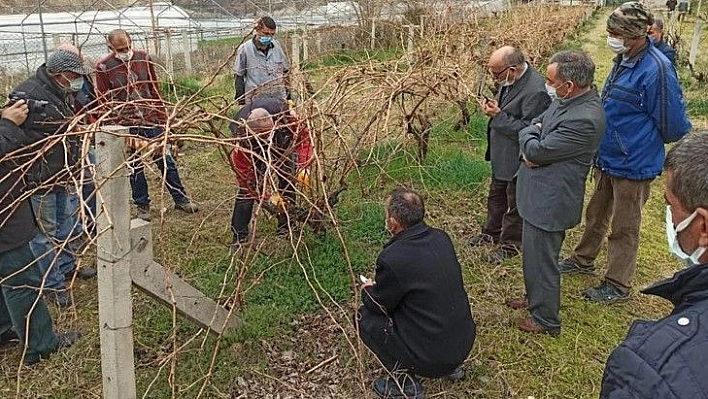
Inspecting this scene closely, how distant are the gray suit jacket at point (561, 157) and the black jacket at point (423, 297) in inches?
30.3

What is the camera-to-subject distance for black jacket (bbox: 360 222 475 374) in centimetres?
277

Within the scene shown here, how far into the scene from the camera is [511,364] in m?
3.38

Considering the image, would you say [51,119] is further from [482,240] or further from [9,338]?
[482,240]

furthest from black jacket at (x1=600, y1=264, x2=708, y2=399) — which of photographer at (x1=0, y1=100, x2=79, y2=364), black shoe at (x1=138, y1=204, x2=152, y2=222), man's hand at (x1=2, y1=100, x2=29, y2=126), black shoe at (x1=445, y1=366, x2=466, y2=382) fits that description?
black shoe at (x1=138, y1=204, x2=152, y2=222)

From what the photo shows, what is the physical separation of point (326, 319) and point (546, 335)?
140cm

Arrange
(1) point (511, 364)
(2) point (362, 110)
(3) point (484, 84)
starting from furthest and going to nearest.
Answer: (3) point (484, 84) → (2) point (362, 110) → (1) point (511, 364)

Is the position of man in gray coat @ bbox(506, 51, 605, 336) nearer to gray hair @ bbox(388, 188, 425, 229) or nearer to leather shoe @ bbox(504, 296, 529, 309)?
leather shoe @ bbox(504, 296, 529, 309)

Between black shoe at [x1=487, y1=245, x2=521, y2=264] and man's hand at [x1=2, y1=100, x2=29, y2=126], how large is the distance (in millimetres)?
3336

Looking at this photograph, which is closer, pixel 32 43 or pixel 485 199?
pixel 485 199

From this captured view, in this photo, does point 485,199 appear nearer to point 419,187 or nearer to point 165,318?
point 419,187

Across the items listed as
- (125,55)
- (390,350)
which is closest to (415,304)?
(390,350)

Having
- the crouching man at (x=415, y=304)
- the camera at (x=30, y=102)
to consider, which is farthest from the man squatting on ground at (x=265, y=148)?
the camera at (x=30, y=102)

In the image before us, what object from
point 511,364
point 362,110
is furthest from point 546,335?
point 362,110

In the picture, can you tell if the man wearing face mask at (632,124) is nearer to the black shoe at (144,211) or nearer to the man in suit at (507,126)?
the man in suit at (507,126)
